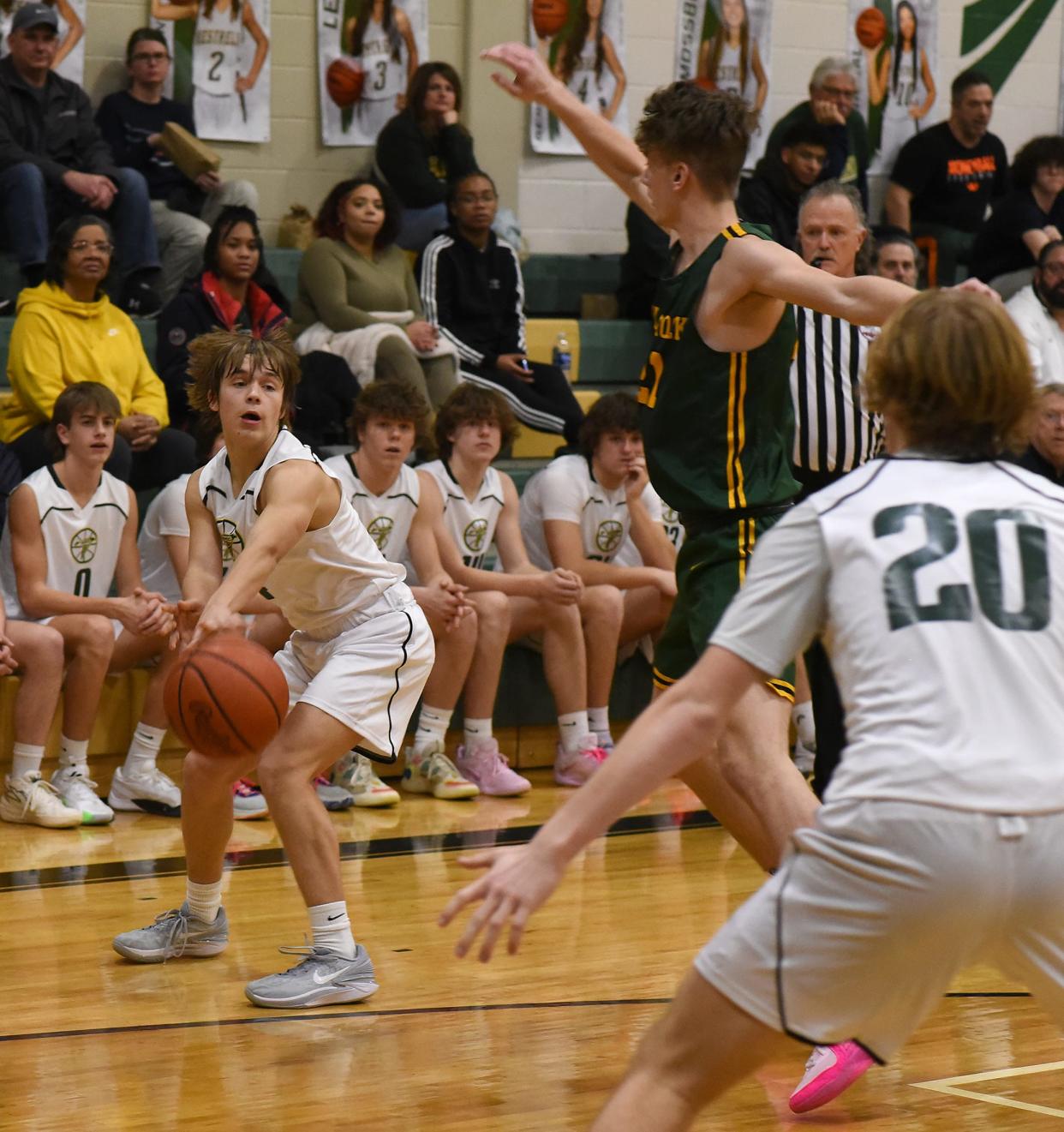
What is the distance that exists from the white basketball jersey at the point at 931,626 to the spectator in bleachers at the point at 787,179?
24.0ft

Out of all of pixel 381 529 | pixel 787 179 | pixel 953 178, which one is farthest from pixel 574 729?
pixel 953 178

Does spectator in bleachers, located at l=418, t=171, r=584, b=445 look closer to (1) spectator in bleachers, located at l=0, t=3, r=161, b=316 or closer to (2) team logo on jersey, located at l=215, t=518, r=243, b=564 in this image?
(1) spectator in bleachers, located at l=0, t=3, r=161, b=316

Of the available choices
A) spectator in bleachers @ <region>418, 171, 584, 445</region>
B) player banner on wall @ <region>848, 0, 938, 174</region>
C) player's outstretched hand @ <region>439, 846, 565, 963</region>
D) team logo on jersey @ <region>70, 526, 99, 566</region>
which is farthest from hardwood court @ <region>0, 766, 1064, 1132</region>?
player banner on wall @ <region>848, 0, 938, 174</region>

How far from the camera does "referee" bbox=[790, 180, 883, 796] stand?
15.9ft

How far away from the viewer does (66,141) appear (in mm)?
8180

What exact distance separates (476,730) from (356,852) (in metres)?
1.28

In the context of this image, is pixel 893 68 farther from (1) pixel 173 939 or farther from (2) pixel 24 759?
(1) pixel 173 939

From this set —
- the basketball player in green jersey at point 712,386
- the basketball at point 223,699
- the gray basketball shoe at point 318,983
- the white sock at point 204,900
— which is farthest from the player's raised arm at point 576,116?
the white sock at point 204,900

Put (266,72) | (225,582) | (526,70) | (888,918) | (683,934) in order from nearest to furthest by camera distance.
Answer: (888,918)
(225,582)
(526,70)
(683,934)
(266,72)

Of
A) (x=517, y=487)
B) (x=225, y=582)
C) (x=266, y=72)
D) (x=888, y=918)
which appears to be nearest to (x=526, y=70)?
(x=225, y=582)

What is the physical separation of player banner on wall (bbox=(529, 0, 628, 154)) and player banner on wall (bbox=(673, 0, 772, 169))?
1.57 feet

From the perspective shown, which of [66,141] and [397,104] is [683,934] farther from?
[397,104]

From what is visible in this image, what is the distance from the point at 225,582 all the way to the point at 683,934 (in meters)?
1.76

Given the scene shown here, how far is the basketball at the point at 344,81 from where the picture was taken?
32.1 ft
